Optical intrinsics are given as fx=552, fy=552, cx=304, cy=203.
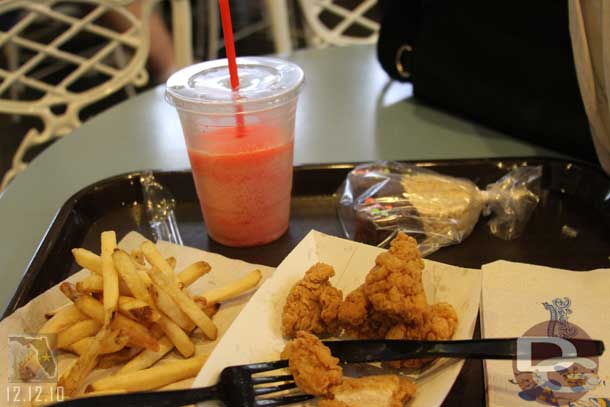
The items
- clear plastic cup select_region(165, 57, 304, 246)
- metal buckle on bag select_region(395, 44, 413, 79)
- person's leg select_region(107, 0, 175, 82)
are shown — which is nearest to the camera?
clear plastic cup select_region(165, 57, 304, 246)

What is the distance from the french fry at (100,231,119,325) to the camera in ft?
2.72

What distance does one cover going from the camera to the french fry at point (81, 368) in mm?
802

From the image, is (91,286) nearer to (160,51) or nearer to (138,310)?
(138,310)

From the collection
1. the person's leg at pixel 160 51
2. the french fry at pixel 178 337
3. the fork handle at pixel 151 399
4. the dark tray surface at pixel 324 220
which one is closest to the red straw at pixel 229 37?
the dark tray surface at pixel 324 220

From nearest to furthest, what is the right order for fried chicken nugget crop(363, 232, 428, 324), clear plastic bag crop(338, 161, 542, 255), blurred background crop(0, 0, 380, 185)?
fried chicken nugget crop(363, 232, 428, 324) → clear plastic bag crop(338, 161, 542, 255) → blurred background crop(0, 0, 380, 185)

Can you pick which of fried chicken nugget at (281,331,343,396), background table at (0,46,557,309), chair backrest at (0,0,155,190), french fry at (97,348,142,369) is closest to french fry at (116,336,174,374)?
french fry at (97,348,142,369)

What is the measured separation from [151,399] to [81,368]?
0.54 ft

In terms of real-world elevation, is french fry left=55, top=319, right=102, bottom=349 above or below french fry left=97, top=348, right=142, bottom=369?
above

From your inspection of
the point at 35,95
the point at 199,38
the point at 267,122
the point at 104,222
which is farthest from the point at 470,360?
the point at 199,38

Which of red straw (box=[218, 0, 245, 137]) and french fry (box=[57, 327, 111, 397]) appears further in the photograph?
red straw (box=[218, 0, 245, 137])

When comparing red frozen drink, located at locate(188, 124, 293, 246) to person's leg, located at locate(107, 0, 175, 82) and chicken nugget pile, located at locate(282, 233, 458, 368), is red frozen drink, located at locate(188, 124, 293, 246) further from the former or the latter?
person's leg, located at locate(107, 0, 175, 82)

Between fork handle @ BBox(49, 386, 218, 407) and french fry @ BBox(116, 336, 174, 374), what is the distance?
0.45ft

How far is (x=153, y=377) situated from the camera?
799 mm

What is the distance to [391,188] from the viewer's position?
1246mm
